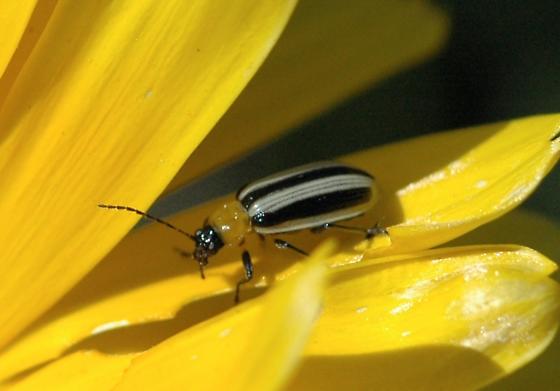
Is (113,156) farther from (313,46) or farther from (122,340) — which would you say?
(313,46)

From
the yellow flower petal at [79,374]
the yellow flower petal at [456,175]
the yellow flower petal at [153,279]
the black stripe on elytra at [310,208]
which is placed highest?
the yellow flower petal at [456,175]

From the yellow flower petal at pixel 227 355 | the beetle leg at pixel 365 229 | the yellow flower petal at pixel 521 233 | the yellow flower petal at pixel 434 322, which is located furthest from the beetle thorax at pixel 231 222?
the yellow flower petal at pixel 434 322

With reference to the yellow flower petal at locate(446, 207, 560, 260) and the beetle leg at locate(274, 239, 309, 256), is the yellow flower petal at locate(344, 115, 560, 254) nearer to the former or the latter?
the beetle leg at locate(274, 239, 309, 256)

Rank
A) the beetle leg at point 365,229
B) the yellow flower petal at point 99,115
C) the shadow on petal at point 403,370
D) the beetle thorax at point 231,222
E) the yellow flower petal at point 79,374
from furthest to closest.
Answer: the beetle thorax at point 231,222
the beetle leg at point 365,229
the yellow flower petal at point 79,374
the yellow flower petal at point 99,115
the shadow on petal at point 403,370

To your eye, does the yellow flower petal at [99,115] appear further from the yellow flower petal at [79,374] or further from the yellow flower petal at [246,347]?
the yellow flower petal at [246,347]

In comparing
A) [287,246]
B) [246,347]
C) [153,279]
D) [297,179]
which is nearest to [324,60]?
[297,179]

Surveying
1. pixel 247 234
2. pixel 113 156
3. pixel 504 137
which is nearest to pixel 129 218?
pixel 113 156

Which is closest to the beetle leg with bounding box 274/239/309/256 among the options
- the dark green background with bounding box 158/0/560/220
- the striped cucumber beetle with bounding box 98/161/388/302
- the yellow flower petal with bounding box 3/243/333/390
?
the striped cucumber beetle with bounding box 98/161/388/302
